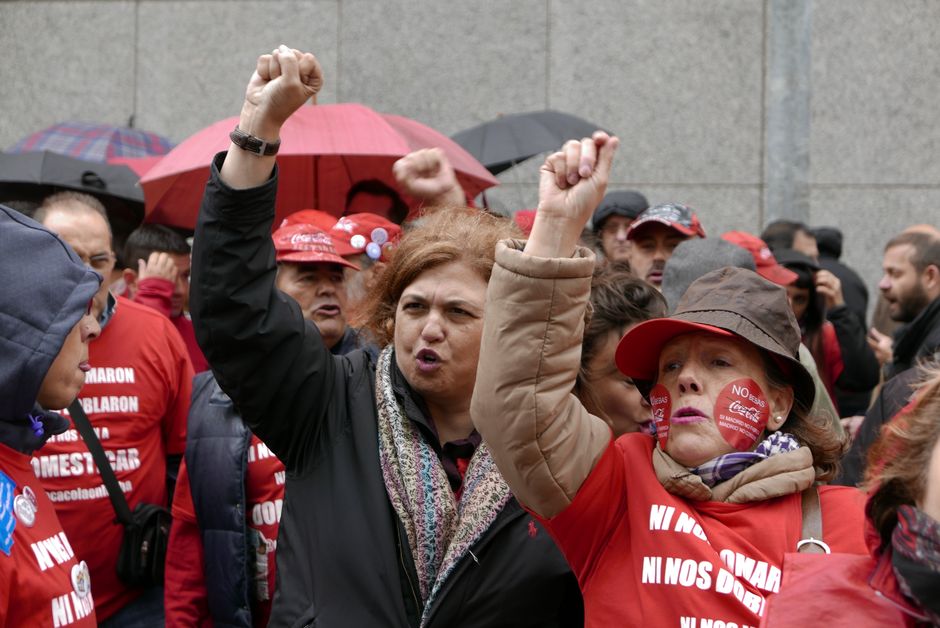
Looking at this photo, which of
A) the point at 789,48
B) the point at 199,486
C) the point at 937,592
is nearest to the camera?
the point at 937,592

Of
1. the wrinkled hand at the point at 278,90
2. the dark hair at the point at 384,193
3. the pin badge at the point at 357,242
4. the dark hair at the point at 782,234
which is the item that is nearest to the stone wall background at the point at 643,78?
the dark hair at the point at 782,234

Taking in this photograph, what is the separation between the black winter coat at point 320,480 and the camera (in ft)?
8.04

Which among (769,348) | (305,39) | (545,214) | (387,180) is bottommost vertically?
(769,348)

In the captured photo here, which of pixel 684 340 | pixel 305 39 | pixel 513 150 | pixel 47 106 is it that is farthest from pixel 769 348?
pixel 47 106

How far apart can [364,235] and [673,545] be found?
214 centimetres

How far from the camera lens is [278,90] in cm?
245

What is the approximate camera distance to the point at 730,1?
28.7ft

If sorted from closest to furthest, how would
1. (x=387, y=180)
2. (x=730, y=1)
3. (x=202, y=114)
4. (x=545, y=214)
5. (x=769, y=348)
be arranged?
1. (x=545, y=214)
2. (x=769, y=348)
3. (x=387, y=180)
4. (x=730, y=1)
5. (x=202, y=114)

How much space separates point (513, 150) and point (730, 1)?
278cm

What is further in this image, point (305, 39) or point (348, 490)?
point (305, 39)

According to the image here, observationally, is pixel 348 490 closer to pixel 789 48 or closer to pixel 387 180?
pixel 387 180

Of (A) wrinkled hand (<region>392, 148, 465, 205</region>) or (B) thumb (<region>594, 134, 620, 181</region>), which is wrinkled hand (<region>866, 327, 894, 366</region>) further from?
(B) thumb (<region>594, 134, 620, 181</region>)

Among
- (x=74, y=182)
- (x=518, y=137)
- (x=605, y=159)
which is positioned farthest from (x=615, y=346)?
(x=518, y=137)

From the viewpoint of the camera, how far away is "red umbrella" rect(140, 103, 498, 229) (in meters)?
4.84
